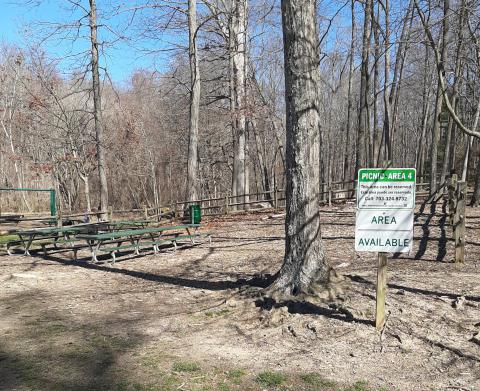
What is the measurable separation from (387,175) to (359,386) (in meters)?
1.96

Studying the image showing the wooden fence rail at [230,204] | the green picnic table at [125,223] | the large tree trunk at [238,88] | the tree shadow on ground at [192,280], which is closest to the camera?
the tree shadow on ground at [192,280]

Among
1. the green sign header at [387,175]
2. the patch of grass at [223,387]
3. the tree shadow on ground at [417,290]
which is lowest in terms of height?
the patch of grass at [223,387]

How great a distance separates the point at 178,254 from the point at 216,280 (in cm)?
288

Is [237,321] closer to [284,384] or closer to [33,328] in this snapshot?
[284,384]

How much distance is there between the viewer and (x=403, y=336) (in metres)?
4.21

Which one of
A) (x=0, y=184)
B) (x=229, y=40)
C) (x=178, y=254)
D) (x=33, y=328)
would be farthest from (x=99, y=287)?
(x=0, y=184)

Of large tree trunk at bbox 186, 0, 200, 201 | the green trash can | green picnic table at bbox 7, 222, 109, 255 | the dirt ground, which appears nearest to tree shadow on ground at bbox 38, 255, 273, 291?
the dirt ground

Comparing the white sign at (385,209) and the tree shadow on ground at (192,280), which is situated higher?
the white sign at (385,209)

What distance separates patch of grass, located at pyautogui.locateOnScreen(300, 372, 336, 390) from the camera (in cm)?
344

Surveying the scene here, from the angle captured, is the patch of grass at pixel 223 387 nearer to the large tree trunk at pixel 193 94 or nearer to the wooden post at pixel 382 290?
the wooden post at pixel 382 290

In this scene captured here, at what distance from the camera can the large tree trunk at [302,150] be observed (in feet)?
17.0

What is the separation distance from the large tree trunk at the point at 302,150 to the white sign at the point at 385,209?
0.92 metres

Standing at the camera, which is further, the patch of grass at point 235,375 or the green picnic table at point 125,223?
the green picnic table at point 125,223

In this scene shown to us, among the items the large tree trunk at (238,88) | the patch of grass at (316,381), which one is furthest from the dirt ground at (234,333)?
the large tree trunk at (238,88)
